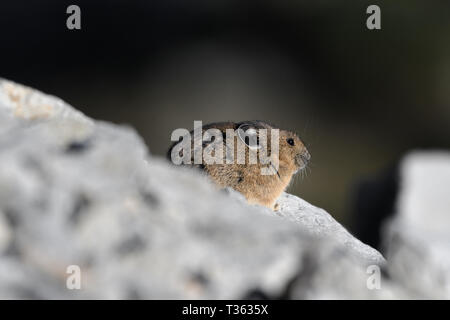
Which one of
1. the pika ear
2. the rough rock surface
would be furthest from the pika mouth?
the rough rock surface

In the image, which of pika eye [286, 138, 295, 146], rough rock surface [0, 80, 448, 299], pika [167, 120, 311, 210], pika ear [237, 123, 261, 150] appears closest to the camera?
rough rock surface [0, 80, 448, 299]

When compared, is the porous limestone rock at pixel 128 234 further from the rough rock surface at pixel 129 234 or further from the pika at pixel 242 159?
the pika at pixel 242 159

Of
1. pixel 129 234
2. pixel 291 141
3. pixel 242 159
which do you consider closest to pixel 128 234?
pixel 129 234

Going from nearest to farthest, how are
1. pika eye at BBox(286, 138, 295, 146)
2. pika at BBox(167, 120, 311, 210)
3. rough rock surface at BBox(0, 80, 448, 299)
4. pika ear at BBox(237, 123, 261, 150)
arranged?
rough rock surface at BBox(0, 80, 448, 299) < pika at BBox(167, 120, 311, 210) < pika ear at BBox(237, 123, 261, 150) < pika eye at BBox(286, 138, 295, 146)

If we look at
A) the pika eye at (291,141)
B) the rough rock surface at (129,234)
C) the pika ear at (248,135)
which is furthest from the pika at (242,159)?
the rough rock surface at (129,234)

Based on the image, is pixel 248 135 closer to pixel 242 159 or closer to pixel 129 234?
pixel 242 159

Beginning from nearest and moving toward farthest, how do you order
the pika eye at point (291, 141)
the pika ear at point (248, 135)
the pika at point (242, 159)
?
the pika at point (242, 159), the pika ear at point (248, 135), the pika eye at point (291, 141)

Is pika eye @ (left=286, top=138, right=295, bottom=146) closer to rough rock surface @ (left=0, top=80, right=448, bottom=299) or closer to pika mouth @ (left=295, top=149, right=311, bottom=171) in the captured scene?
pika mouth @ (left=295, top=149, right=311, bottom=171)

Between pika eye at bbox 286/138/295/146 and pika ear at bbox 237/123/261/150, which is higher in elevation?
pika ear at bbox 237/123/261/150

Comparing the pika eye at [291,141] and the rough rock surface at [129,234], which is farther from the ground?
the pika eye at [291,141]
